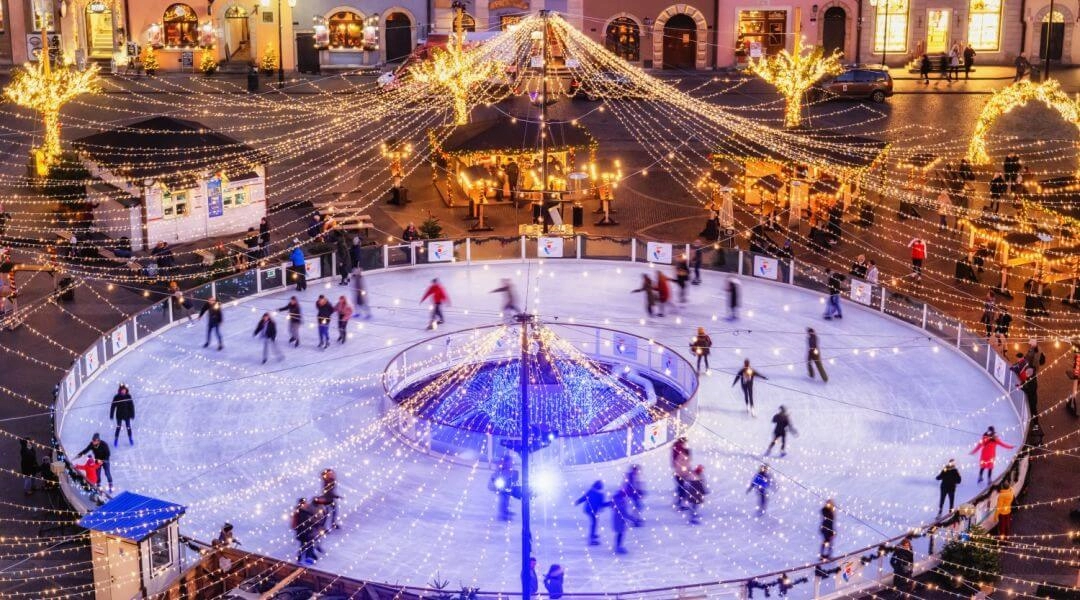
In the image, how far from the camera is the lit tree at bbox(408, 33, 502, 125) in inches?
1674

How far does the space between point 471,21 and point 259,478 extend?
33.8m

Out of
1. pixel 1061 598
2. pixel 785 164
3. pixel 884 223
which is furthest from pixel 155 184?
pixel 1061 598

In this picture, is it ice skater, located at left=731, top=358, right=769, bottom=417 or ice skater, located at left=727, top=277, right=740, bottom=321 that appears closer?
ice skater, located at left=731, top=358, right=769, bottom=417

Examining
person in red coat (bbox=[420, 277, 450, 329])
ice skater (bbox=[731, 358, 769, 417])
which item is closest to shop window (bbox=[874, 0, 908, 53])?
person in red coat (bbox=[420, 277, 450, 329])

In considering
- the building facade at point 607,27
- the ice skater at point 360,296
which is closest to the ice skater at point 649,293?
the ice skater at point 360,296

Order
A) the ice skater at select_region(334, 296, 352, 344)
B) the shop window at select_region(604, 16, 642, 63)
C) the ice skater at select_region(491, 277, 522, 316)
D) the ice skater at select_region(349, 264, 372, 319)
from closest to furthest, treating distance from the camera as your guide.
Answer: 1. the ice skater at select_region(491, 277, 522, 316)
2. the ice skater at select_region(334, 296, 352, 344)
3. the ice skater at select_region(349, 264, 372, 319)
4. the shop window at select_region(604, 16, 642, 63)

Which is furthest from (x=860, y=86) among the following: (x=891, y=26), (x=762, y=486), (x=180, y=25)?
(x=762, y=486)

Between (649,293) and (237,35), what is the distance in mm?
30111

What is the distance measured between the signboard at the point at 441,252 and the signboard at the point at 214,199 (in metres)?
5.45

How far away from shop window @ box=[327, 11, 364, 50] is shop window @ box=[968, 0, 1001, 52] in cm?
2228

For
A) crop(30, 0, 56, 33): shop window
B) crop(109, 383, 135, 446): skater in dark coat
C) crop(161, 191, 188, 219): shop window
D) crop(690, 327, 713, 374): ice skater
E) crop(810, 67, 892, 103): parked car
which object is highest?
crop(30, 0, 56, 33): shop window

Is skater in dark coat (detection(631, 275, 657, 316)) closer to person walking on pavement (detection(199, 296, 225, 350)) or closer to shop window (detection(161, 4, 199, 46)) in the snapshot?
person walking on pavement (detection(199, 296, 225, 350))

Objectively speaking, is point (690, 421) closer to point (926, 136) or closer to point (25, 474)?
point (25, 474)

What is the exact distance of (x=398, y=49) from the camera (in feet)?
179
